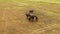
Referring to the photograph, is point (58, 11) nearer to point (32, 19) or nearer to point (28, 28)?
point (32, 19)

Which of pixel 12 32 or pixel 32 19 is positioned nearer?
pixel 12 32

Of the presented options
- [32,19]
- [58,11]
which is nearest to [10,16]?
[32,19]

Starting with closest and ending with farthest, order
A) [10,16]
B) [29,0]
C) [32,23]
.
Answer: [32,23] → [10,16] → [29,0]

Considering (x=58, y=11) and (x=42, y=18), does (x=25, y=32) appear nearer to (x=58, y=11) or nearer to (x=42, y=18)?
(x=42, y=18)

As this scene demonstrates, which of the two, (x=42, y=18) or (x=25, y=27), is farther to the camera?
(x=42, y=18)

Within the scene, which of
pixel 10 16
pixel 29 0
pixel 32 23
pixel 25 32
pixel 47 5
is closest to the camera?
pixel 25 32

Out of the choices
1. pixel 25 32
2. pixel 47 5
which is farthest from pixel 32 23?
pixel 47 5
